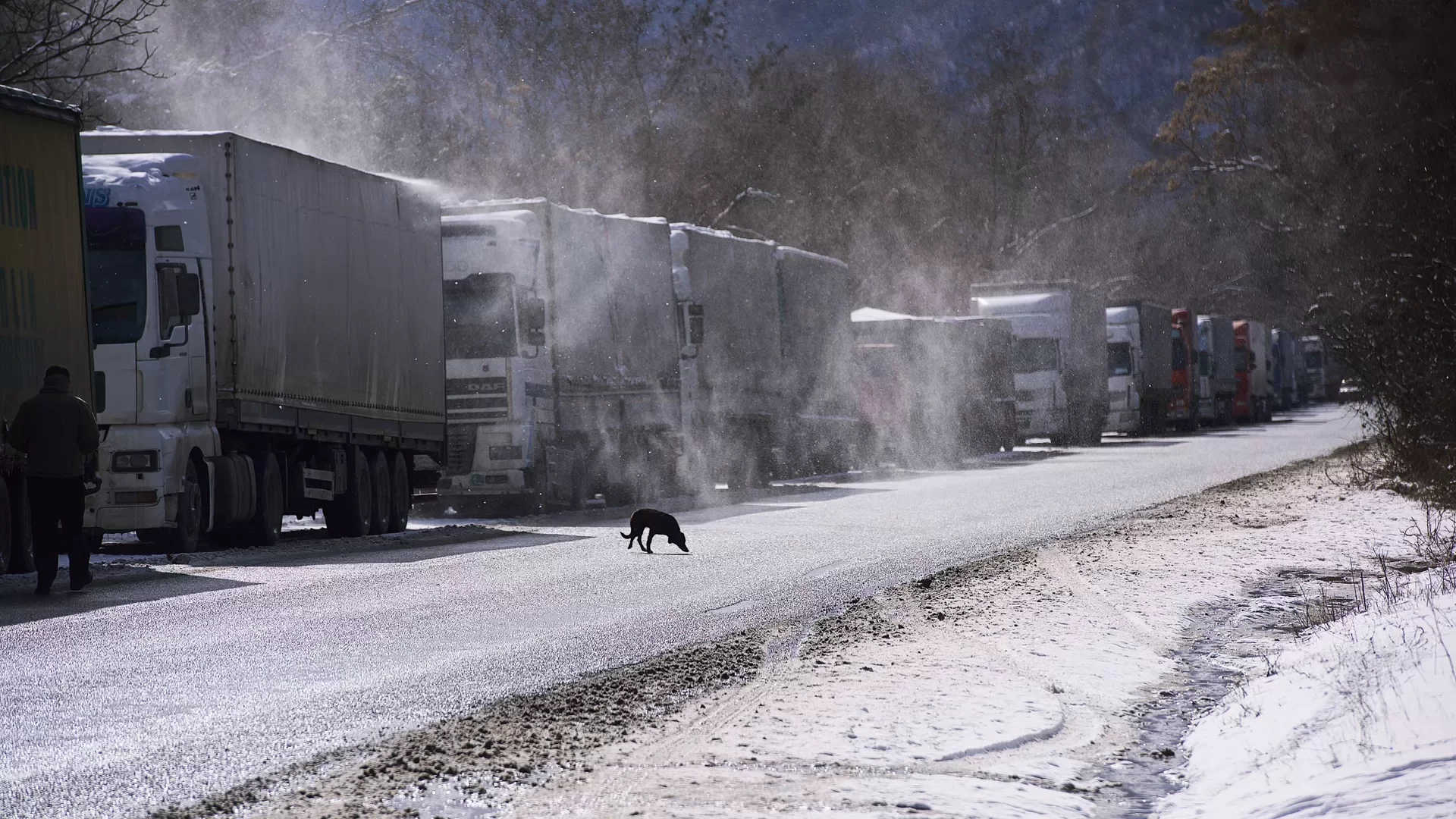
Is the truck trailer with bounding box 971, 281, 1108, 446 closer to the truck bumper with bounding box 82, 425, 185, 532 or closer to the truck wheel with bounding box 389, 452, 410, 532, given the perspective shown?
the truck wheel with bounding box 389, 452, 410, 532

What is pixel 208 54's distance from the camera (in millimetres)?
45719

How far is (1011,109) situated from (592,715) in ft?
253

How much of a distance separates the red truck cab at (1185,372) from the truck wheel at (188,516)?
44.5 metres

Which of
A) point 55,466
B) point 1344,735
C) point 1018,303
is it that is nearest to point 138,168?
point 55,466

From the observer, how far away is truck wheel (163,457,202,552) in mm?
18453

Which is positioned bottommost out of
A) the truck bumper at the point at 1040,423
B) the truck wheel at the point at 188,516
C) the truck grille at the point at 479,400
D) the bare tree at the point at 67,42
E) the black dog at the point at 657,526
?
the black dog at the point at 657,526

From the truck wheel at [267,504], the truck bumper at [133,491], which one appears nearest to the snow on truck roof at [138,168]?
the truck bumper at [133,491]

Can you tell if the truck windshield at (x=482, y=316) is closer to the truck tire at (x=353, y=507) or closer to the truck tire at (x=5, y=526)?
the truck tire at (x=353, y=507)

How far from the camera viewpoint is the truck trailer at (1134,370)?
5538 centimetres

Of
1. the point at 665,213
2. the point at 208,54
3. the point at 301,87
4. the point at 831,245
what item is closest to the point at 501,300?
the point at 208,54

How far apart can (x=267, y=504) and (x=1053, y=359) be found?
31.1 metres

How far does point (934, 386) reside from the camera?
141 ft

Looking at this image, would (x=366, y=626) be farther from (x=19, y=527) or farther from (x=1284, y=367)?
(x=1284, y=367)

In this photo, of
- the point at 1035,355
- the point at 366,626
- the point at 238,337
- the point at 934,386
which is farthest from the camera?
the point at 1035,355
